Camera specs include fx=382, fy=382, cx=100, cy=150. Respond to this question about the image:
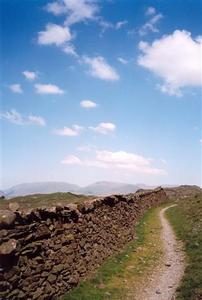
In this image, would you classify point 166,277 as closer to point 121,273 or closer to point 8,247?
point 121,273

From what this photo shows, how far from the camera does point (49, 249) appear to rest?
12.7m

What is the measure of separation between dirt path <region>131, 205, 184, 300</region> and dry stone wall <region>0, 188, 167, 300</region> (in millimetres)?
2516

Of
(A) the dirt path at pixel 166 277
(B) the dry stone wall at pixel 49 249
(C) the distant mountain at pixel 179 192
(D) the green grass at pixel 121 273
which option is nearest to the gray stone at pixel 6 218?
(B) the dry stone wall at pixel 49 249

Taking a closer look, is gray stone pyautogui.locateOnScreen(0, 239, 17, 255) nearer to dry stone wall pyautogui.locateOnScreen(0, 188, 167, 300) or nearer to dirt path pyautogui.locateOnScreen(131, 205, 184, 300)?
dry stone wall pyautogui.locateOnScreen(0, 188, 167, 300)

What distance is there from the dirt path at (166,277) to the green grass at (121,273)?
407mm

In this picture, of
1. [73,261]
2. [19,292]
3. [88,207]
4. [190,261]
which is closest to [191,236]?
[190,261]

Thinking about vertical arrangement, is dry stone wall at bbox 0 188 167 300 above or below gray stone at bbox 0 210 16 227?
below

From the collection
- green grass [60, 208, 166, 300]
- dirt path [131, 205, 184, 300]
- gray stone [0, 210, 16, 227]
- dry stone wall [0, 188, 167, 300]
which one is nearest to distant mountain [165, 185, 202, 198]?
green grass [60, 208, 166, 300]

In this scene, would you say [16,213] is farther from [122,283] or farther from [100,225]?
[100,225]

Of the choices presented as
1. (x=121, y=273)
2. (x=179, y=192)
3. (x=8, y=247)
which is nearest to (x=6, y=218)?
(x=8, y=247)

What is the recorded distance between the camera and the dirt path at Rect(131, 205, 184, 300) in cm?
1345

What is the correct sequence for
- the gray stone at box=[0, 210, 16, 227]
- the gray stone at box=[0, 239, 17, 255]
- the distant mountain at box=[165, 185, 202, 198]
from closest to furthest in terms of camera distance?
the gray stone at box=[0, 239, 17, 255] → the gray stone at box=[0, 210, 16, 227] → the distant mountain at box=[165, 185, 202, 198]

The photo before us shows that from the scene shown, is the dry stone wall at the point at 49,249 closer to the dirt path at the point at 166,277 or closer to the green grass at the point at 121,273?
the green grass at the point at 121,273

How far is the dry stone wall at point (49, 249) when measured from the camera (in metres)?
10.7
